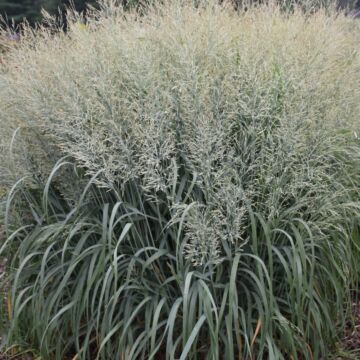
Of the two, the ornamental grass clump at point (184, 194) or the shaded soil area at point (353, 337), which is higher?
the ornamental grass clump at point (184, 194)

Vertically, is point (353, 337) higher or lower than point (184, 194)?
lower

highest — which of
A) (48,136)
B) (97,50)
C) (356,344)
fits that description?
(97,50)

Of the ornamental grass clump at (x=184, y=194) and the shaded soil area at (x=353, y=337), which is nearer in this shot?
the ornamental grass clump at (x=184, y=194)

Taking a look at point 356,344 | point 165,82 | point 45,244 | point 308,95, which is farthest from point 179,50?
point 356,344

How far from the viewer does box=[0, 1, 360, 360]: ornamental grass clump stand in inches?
96.7

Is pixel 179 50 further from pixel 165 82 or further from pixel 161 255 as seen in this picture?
pixel 161 255

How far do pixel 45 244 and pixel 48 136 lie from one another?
0.59 metres

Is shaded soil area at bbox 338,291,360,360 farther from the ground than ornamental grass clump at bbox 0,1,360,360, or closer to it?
closer to it

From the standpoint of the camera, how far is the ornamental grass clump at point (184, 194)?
2.46 metres

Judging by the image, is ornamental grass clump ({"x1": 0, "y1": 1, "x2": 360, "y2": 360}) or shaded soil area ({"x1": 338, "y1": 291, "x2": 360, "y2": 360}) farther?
shaded soil area ({"x1": 338, "y1": 291, "x2": 360, "y2": 360})

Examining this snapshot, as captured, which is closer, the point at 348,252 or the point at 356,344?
the point at 348,252

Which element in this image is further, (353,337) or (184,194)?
(353,337)

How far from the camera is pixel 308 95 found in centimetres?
276

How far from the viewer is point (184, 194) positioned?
2824 millimetres
